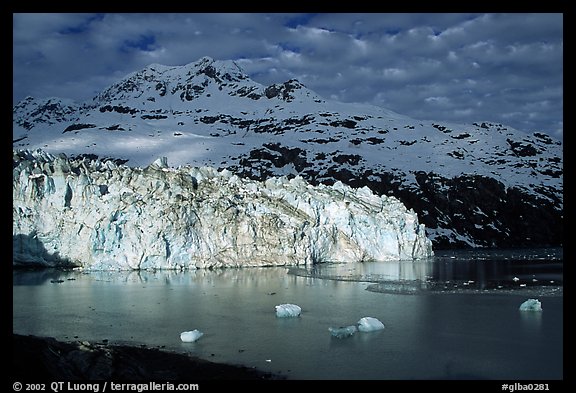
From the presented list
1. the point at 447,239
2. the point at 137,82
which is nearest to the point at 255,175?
the point at 447,239

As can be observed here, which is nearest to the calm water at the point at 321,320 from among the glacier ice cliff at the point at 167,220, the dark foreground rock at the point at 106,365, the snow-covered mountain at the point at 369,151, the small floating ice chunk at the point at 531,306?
the small floating ice chunk at the point at 531,306

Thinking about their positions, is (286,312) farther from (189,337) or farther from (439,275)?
(439,275)

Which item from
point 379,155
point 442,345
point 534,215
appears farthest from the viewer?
point 379,155

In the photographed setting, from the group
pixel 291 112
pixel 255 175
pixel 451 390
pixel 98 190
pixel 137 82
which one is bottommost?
pixel 451 390

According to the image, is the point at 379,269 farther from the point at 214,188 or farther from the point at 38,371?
the point at 38,371

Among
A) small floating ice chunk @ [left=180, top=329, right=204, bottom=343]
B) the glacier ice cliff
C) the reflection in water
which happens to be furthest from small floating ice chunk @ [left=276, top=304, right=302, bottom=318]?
the glacier ice cliff

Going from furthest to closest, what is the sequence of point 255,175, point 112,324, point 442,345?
point 255,175
point 112,324
point 442,345

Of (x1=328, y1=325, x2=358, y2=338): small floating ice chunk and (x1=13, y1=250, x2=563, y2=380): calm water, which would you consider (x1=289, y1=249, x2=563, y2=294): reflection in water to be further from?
(x1=328, y1=325, x2=358, y2=338): small floating ice chunk
